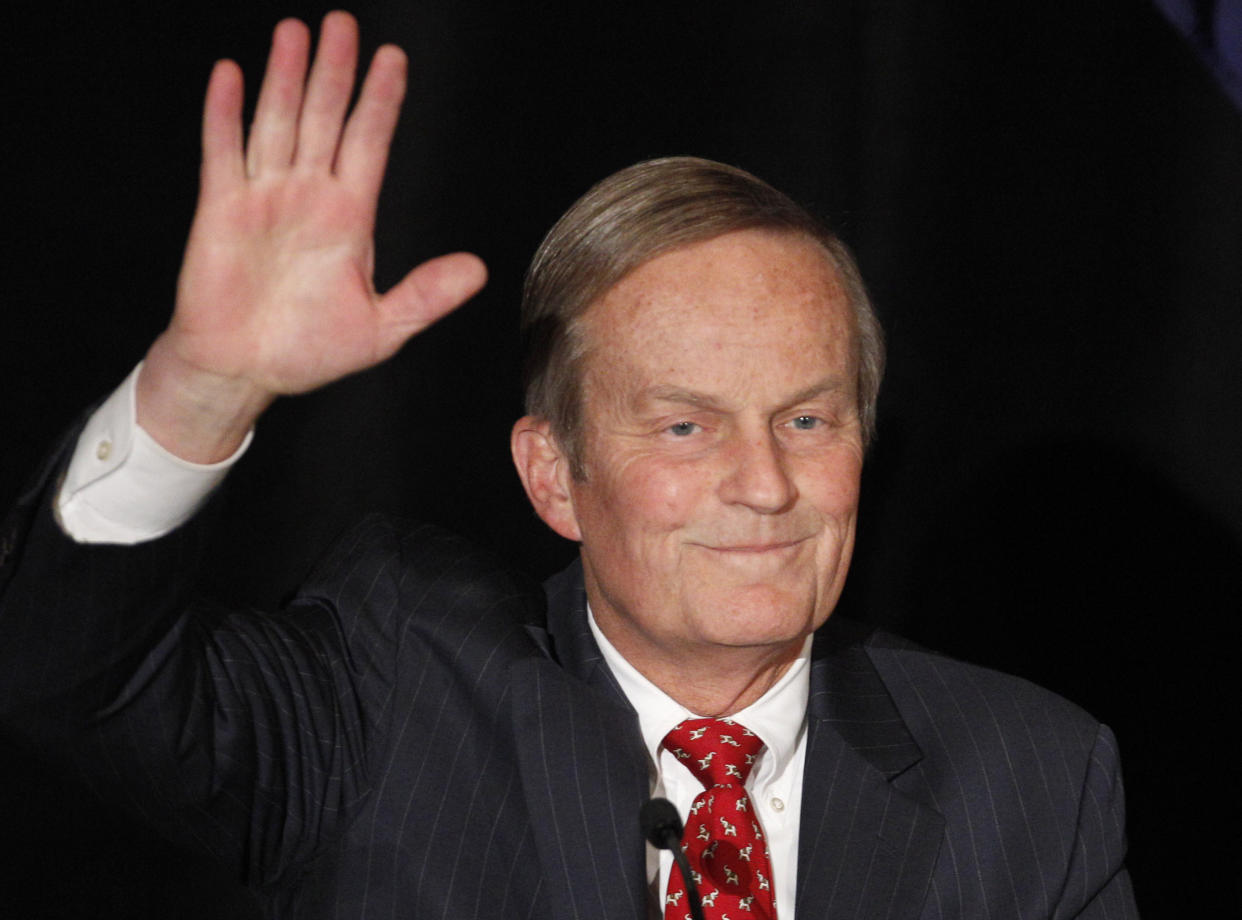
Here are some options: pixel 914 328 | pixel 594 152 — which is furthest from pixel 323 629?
pixel 914 328

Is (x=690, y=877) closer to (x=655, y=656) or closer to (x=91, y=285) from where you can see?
(x=655, y=656)

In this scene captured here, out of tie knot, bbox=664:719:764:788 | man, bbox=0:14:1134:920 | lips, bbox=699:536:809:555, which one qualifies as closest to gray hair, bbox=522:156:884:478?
man, bbox=0:14:1134:920

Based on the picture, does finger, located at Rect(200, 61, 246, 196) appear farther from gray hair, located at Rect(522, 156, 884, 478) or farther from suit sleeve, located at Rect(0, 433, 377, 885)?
gray hair, located at Rect(522, 156, 884, 478)

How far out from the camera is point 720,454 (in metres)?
1.84

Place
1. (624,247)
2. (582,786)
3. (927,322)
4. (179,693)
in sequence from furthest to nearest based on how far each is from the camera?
(927,322), (624,247), (582,786), (179,693)

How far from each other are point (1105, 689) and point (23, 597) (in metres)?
1.73

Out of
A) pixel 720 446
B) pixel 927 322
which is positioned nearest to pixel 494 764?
pixel 720 446

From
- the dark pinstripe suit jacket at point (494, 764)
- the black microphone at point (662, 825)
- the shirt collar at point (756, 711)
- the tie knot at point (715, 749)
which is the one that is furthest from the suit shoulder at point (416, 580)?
the black microphone at point (662, 825)

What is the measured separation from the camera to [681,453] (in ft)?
6.08

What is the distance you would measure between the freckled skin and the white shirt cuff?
1.79 ft

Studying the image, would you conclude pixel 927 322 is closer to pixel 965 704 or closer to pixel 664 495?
pixel 965 704

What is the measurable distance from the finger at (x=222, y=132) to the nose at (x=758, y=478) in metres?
0.65

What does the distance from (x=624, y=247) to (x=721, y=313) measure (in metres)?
0.14

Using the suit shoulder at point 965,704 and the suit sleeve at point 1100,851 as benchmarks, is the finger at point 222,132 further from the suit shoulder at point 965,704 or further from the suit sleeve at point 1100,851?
the suit sleeve at point 1100,851
